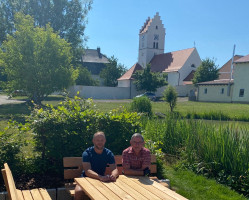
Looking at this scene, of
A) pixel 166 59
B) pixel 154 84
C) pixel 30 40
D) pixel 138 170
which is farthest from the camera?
pixel 166 59

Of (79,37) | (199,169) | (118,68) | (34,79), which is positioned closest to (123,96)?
(118,68)

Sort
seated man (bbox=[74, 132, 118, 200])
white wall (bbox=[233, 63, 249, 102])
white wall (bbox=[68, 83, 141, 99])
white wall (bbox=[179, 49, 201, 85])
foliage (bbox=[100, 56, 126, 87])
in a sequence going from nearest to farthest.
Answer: seated man (bbox=[74, 132, 118, 200]) → white wall (bbox=[233, 63, 249, 102]) → white wall (bbox=[68, 83, 141, 99]) → white wall (bbox=[179, 49, 201, 85]) → foliage (bbox=[100, 56, 126, 87])

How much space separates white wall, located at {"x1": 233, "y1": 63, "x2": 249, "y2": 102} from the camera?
1369 inches

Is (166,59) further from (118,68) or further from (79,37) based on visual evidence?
(79,37)

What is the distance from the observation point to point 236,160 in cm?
486

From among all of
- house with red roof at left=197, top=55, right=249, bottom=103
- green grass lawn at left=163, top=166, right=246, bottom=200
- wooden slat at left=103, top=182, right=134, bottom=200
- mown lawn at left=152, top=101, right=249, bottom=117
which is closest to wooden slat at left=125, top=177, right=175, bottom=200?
wooden slat at left=103, top=182, right=134, bottom=200

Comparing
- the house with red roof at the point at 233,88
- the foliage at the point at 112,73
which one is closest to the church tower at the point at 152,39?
the foliage at the point at 112,73

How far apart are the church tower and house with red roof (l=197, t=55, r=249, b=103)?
75.7 ft

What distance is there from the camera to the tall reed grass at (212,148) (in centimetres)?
485

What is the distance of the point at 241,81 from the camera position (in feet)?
116

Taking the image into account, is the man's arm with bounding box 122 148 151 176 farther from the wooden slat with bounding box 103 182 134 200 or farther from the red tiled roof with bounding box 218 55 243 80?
the red tiled roof with bounding box 218 55 243 80

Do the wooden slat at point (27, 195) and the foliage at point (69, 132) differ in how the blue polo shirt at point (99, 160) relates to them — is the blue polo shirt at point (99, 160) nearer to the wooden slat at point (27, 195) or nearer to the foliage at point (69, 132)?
the wooden slat at point (27, 195)

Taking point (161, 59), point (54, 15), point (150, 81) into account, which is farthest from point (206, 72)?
point (54, 15)

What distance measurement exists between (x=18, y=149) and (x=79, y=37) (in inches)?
1194
